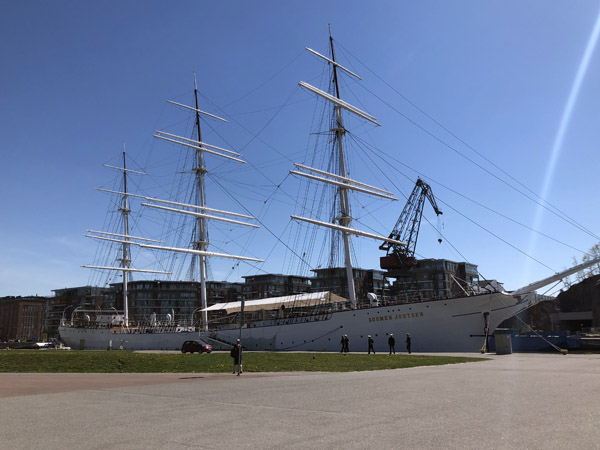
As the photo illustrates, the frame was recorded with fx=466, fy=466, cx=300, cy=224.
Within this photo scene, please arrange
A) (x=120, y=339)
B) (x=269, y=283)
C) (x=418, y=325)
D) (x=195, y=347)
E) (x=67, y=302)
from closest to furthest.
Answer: (x=418, y=325) < (x=195, y=347) < (x=120, y=339) < (x=269, y=283) < (x=67, y=302)

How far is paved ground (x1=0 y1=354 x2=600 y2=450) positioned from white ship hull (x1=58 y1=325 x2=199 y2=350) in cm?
4373

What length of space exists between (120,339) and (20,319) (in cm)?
11468

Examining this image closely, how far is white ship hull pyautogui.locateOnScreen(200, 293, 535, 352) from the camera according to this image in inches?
1287

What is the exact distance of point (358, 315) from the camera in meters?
37.9

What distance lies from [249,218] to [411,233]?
894 inches

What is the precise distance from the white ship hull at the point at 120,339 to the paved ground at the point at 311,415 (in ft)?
143

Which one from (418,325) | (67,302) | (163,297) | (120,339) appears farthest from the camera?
(67,302)

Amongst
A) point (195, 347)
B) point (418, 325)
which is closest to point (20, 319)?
point (195, 347)

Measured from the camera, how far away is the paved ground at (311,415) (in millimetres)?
5910

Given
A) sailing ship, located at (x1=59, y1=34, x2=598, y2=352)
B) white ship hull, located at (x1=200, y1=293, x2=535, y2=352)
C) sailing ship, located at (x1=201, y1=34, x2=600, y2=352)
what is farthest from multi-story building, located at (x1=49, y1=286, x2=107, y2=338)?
white ship hull, located at (x1=200, y1=293, x2=535, y2=352)

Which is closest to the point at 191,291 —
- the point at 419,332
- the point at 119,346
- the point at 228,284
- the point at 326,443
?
the point at 228,284

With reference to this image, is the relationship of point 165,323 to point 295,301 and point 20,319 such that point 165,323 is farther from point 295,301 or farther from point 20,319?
point 20,319

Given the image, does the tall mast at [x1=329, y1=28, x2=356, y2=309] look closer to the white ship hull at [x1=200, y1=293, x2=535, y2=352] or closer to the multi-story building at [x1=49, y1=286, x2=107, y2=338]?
the white ship hull at [x1=200, y1=293, x2=535, y2=352]

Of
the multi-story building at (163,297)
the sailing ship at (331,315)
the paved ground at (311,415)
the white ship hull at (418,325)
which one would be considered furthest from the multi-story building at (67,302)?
the paved ground at (311,415)
